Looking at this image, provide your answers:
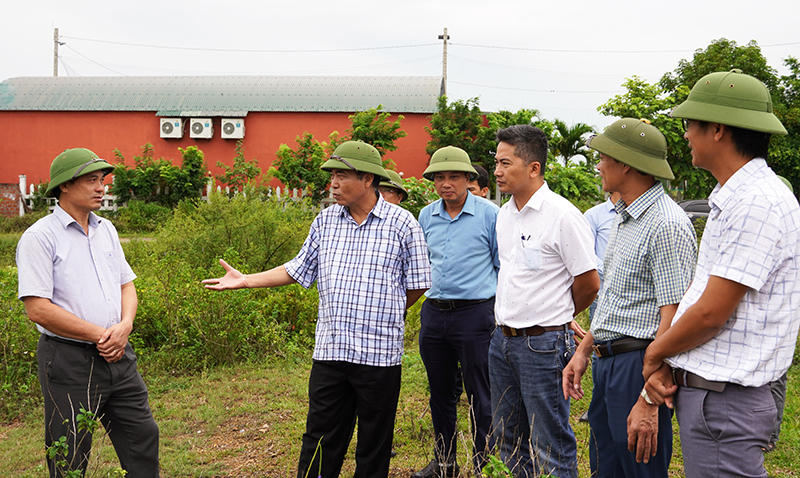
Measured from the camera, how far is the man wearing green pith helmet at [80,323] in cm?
296

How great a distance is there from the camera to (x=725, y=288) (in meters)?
1.92

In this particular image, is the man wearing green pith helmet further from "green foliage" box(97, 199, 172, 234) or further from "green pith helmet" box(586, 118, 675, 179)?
"green foliage" box(97, 199, 172, 234)

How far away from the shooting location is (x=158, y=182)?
19.1m

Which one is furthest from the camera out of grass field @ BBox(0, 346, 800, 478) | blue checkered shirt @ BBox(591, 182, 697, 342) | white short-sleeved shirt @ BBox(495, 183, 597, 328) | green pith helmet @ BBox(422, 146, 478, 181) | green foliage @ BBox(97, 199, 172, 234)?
green foliage @ BBox(97, 199, 172, 234)

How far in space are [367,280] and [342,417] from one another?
782 millimetres

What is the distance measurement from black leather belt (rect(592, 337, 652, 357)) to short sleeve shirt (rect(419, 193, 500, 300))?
1.36 metres

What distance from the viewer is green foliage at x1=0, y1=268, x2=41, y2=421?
5055 millimetres

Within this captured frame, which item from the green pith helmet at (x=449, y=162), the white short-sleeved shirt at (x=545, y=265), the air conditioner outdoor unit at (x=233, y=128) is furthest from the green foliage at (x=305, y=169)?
the white short-sleeved shirt at (x=545, y=265)

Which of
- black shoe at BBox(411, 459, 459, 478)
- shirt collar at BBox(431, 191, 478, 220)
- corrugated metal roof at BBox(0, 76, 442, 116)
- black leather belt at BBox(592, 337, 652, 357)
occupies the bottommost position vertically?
black shoe at BBox(411, 459, 459, 478)

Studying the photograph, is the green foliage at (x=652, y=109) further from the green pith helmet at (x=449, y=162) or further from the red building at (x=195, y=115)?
the green pith helmet at (x=449, y=162)

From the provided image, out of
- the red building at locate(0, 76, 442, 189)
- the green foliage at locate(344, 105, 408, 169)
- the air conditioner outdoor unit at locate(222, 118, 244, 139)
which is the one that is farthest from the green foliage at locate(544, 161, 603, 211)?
the air conditioner outdoor unit at locate(222, 118, 244, 139)

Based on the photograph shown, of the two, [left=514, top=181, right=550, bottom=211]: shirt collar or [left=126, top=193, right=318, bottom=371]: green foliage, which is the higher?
[left=514, top=181, right=550, bottom=211]: shirt collar

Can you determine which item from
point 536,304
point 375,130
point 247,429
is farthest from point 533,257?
point 375,130

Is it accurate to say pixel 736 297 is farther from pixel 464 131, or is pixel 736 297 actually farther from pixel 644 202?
pixel 464 131
